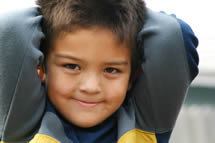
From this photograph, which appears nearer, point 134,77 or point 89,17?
point 89,17

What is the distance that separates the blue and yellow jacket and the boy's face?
0.15 feet

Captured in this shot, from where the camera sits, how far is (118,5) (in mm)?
858

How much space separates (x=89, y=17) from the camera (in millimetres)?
835

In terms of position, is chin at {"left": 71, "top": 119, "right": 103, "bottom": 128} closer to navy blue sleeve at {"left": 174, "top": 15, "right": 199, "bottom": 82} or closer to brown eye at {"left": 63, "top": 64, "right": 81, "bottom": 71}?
brown eye at {"left": 63, "top": 64, "right": 81, "bottom": 71}

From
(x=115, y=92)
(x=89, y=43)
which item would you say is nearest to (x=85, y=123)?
(x=115, y=92)

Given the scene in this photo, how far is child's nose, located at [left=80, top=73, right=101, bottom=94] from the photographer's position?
842 millimetres

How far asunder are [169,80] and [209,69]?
24.5 inches

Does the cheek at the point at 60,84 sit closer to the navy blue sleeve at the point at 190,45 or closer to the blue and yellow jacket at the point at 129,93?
the blue and yellow jacket at the point at 129,93

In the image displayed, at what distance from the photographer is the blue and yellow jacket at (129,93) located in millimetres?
791

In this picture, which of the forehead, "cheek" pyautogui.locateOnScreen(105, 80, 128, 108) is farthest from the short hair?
"cheek" pyautogui.locateOnScreen(105, 80, 128, 108)

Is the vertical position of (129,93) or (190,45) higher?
(190,45)

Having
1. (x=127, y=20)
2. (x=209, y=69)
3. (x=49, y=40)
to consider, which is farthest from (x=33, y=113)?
(x=209, y=69)

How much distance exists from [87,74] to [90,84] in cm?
3

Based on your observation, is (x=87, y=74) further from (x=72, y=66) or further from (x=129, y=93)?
(x=129, y=93)
